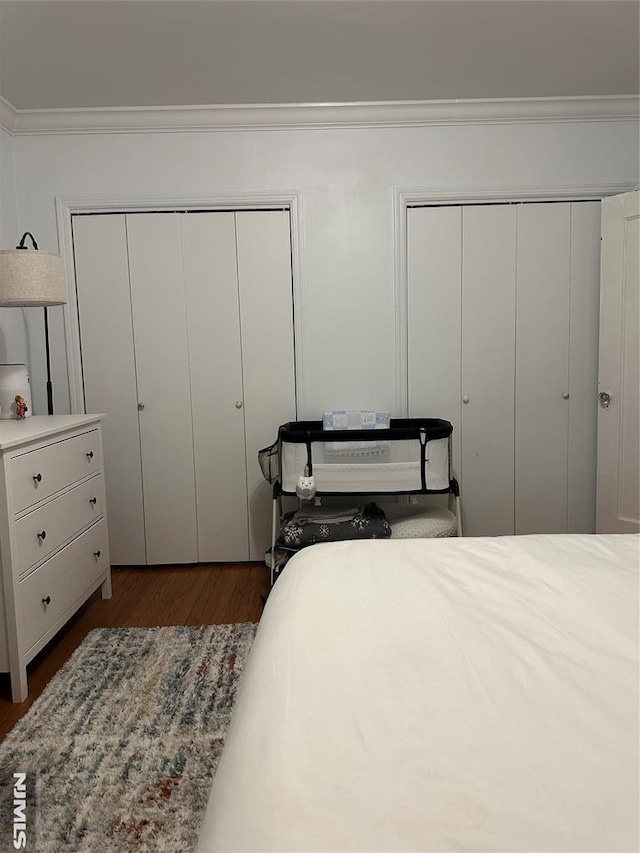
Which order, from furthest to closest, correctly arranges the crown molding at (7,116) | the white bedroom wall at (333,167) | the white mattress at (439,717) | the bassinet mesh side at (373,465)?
the white bedroom wall at (333,167) < the crown molding at (7,116) < the bassinet mesh side at (373,465) < the white mattress at (439,717)

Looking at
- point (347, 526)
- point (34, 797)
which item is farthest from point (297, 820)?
point (347, 526)

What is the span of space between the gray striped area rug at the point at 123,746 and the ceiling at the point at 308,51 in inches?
93.4

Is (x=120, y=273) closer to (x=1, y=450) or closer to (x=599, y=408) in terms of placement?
(x=1, y=450)

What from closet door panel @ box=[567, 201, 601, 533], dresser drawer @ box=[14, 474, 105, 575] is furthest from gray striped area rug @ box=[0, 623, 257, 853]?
closet door panel @ box=[567, 201, 601, 533]

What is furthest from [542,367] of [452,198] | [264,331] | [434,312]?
[264,331]

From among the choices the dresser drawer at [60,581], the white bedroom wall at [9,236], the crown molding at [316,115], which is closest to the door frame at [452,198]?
the crown molding at [316,115]

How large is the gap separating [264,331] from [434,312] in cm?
92

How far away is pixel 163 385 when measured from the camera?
3.31 meters

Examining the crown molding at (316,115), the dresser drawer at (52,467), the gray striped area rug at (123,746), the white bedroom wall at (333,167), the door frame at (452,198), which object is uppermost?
the crown molding at (316,115)

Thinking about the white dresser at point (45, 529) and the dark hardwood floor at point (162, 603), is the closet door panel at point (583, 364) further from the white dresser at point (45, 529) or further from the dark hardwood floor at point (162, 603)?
the white dresser at point (45, 529)

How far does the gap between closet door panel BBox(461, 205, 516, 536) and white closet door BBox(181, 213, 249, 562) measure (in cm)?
123

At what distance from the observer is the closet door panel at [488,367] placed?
3.24 m

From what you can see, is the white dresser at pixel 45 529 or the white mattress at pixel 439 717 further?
the white dresser at pixel 45 529

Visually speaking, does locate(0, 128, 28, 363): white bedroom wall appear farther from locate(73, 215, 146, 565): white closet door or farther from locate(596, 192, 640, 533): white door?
locate(596, 192, 640, 533): white door
